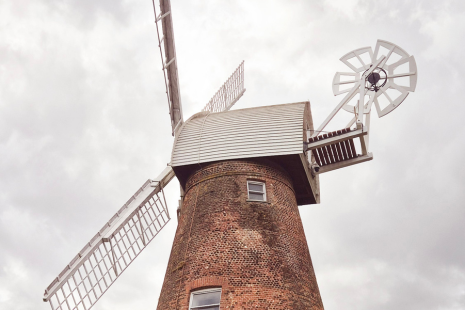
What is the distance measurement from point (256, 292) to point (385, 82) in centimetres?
896

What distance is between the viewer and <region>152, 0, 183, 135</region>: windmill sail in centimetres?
1731

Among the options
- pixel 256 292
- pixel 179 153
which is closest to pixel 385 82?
pixel 179 153

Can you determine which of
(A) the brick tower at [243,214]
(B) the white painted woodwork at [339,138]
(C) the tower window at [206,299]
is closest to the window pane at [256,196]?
(A) the brick tower at [243,214]

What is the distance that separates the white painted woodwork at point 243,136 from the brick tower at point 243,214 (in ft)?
0.10

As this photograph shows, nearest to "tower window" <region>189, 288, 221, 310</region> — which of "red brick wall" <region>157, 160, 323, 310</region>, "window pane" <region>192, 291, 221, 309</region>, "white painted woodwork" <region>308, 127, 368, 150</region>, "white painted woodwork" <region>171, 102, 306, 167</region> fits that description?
"window pane" <region>192, 291, 221, 309</region>

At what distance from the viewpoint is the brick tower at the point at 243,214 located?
12.7 meters

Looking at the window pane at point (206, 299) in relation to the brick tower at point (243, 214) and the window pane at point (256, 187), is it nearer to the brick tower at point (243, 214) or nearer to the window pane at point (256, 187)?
the brick tower at point (243, 214)

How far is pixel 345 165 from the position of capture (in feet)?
54.0

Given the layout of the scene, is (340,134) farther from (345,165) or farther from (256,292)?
(256,292)

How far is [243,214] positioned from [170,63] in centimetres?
671

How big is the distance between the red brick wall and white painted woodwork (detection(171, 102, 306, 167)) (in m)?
0.43

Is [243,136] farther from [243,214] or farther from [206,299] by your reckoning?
[206,299]

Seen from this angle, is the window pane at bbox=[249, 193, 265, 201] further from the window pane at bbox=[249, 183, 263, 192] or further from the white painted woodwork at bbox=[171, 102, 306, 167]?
the white painted woodwork at bbox=[171, 102, 306, 167]

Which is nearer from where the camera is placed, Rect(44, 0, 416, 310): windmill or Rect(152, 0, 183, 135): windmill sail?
Rect(44, 0, 416, 310): windmill
